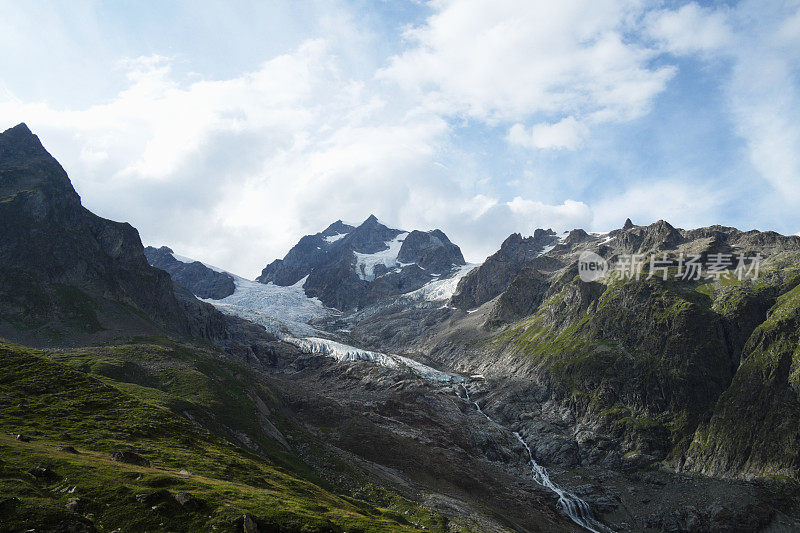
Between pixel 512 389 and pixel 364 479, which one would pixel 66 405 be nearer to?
pixel 364 479

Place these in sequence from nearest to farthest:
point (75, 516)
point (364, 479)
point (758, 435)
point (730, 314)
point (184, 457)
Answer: point (75, 516) < point (184, 457) < point (364, 479) < point (758, 435) < point (730, 314)

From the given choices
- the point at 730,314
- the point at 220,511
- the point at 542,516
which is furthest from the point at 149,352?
the point at 730,314

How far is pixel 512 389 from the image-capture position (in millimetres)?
190875

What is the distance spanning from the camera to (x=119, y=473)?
3306cm

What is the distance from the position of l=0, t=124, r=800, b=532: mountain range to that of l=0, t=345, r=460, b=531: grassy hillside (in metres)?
0.21

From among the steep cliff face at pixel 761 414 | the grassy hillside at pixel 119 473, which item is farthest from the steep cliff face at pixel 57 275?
the steep cliff face at pixel 761 414

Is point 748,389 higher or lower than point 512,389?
higher

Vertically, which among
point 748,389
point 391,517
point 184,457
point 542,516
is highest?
point 748,389

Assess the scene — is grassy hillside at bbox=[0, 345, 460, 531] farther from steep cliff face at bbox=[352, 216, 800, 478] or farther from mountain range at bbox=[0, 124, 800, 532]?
steep cliff face at bbox=[352, 216, 800, 478]

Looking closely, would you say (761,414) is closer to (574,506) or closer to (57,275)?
(574,506)

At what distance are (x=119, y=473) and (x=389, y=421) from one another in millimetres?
116989

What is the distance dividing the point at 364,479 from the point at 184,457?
143 ft

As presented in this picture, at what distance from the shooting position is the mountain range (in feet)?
115

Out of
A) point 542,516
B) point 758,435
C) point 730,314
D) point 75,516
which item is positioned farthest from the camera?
point 730,314
